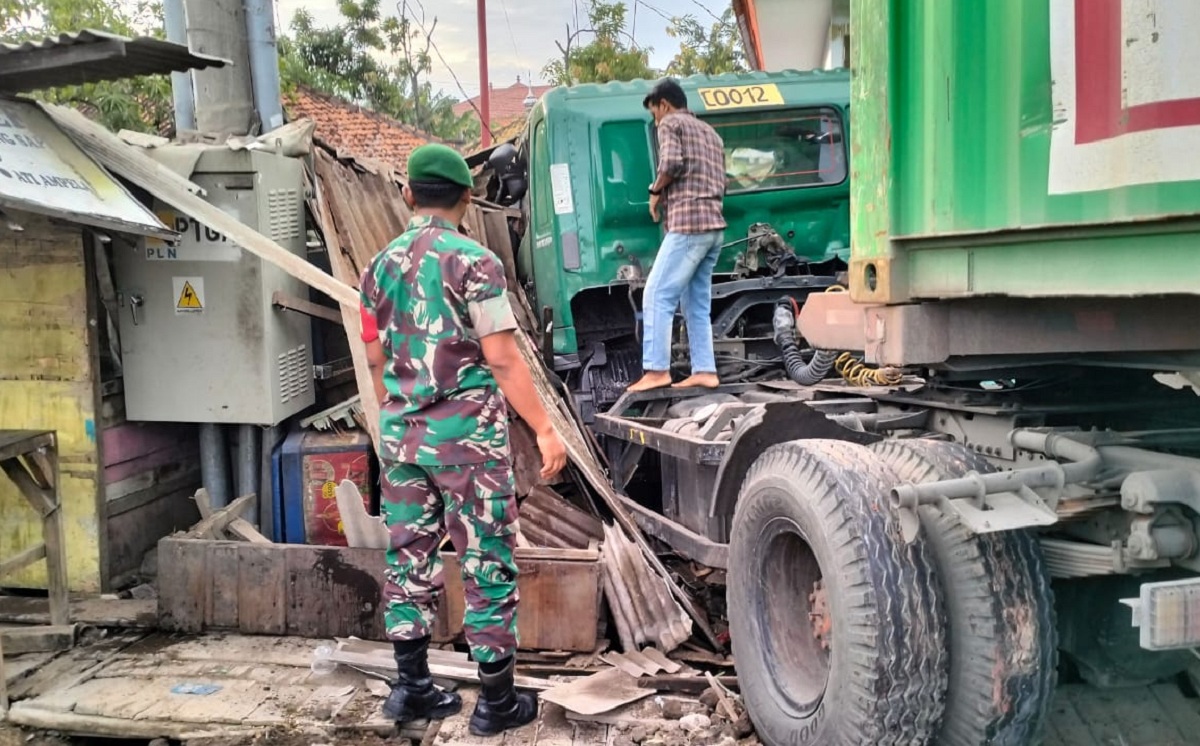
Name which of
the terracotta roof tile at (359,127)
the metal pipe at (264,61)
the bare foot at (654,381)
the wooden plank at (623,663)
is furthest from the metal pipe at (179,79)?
the terracotta roof tile at (359,127)

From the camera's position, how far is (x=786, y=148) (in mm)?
5941

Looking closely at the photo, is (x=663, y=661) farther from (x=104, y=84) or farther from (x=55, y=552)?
(x=104, y=84)

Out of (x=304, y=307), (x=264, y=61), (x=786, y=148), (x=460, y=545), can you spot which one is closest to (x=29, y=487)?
(x=304, y=307)

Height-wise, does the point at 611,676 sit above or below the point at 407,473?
below

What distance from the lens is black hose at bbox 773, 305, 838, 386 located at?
15.8ft

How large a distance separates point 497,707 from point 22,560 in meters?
2.17

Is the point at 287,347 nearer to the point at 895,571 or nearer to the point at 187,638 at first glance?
the point at 187,638

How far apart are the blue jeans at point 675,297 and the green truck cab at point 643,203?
486 mm

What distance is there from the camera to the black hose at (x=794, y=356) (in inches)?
189

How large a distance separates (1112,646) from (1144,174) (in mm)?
1414

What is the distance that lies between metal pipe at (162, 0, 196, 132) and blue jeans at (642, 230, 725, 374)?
3288 millimetres

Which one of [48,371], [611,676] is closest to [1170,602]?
[611,676]

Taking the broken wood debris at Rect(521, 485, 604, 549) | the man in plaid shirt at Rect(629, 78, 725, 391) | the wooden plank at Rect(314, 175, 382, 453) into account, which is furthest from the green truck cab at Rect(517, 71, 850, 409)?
the broken wood debris at Rect(521, 485, 604, 549)

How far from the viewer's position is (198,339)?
15.1 feet
